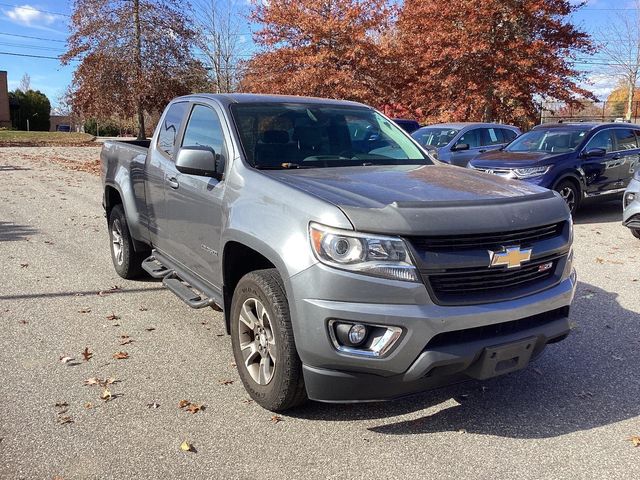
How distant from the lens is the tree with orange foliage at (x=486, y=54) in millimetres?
17875

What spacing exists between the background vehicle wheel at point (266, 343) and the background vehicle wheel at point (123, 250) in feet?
8.98

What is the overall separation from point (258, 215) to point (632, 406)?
8.39 ft

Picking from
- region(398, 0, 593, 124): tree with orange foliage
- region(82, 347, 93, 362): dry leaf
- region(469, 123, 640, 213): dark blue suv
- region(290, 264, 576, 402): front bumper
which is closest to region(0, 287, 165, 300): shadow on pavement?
region(82, 347, 93, 362): dry leaf

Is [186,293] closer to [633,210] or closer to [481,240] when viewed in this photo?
[481,240]

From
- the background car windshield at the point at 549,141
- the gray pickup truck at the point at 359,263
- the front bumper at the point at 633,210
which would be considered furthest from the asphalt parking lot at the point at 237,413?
the background car windshield at the point at 549,141

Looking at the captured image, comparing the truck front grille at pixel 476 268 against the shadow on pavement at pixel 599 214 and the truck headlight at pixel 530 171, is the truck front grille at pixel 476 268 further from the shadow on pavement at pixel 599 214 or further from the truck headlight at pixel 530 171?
the shadow on pavement at pixel 599 214

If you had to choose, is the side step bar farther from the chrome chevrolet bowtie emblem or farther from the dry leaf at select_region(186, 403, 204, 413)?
the chrome chevrolet bowtie emblem

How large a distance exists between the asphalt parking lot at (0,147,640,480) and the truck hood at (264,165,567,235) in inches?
46.7

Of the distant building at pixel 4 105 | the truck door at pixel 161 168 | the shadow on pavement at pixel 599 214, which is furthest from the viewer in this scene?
the distant building at pixel 4 105

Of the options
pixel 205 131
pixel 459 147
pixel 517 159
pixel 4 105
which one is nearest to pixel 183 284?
pixel 205 131

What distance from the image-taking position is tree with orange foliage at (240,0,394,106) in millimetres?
17156

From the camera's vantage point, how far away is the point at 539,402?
3.56 m

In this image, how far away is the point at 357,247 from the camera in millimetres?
2801

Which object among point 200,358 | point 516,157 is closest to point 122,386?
point 200,358
